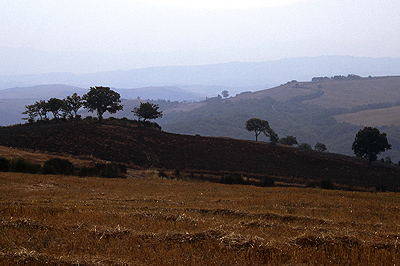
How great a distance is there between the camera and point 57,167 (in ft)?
108

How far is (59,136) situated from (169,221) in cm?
5343

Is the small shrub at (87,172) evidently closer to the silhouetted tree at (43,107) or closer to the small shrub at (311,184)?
the small shrub at (311,184)

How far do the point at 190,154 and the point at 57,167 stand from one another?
27.6 meters

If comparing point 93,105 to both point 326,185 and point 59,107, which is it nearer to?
point 59,107

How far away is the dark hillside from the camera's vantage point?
49156mm

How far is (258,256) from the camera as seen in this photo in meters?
7.05

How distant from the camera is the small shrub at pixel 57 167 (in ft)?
103

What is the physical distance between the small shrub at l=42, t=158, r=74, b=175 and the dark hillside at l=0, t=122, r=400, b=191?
15.6 metres

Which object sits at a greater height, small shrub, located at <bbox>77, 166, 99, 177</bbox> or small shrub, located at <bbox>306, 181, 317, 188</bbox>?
small shrub, located at <bbox>77, 166, 99, 177</bbox>

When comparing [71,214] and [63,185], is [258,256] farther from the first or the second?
[63,185]

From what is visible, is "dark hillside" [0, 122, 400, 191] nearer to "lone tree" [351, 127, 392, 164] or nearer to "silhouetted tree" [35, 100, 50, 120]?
"lone tree" [351, 127, 392, 164]

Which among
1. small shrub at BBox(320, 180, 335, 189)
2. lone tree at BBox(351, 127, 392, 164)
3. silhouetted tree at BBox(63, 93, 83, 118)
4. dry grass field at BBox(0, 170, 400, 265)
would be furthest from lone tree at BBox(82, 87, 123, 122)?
dry grass field at BBox(0, 170, 400, 265)

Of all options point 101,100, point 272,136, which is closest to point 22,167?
point 101,100

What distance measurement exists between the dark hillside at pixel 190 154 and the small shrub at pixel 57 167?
1558 cm
